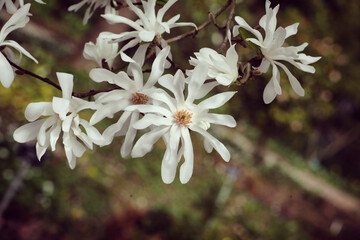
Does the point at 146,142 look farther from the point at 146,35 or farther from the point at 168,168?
the point at 146,35

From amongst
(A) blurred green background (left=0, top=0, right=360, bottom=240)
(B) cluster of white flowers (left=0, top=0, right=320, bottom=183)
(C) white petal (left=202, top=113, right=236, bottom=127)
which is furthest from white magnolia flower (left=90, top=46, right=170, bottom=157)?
(A) blurred green background (left=0, top=0, right=360, bottom=240)

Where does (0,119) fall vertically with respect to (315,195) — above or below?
below

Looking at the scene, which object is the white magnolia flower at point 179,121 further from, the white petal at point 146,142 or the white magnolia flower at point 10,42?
the white magnolia flower at point 10,42

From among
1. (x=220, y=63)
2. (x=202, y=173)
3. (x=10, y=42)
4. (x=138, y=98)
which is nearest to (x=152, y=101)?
(x=138, y=98)

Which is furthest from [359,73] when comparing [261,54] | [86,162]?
[261,54]

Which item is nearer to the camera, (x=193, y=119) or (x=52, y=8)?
A: (x=193, y=119)

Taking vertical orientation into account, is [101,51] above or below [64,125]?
above

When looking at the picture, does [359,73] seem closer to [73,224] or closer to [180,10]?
[180,10]
